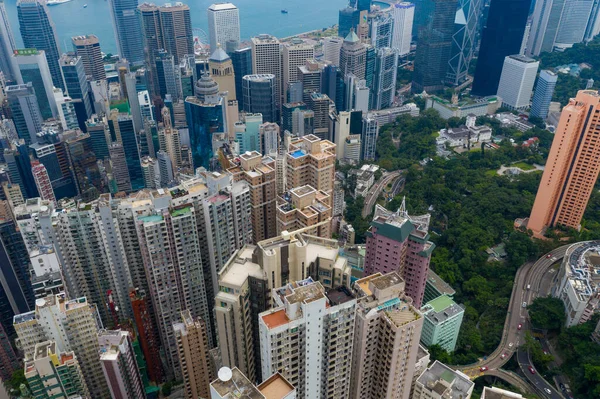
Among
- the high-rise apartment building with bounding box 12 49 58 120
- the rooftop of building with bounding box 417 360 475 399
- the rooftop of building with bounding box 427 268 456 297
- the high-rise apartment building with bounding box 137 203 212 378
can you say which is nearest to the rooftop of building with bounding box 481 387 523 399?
the rooftop of building with bounding box 417 360 475 399

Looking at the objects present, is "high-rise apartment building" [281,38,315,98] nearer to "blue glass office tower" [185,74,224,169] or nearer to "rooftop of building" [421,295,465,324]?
"blue glass office tower" [185,74,224,169]

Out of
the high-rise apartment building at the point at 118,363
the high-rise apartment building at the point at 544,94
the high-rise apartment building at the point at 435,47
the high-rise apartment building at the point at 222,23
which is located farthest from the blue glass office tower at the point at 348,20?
the high-rise apartment building at the point at 118,363

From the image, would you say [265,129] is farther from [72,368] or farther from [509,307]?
[72,368]

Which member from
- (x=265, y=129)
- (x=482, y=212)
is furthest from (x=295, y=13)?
(x=482, y=212)

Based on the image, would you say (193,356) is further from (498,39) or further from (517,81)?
(498,39)

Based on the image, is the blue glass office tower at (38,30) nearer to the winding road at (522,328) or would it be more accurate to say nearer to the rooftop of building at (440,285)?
the rooftop of building at (440,285)

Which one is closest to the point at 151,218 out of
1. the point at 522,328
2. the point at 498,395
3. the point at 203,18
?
the point at 498,395
